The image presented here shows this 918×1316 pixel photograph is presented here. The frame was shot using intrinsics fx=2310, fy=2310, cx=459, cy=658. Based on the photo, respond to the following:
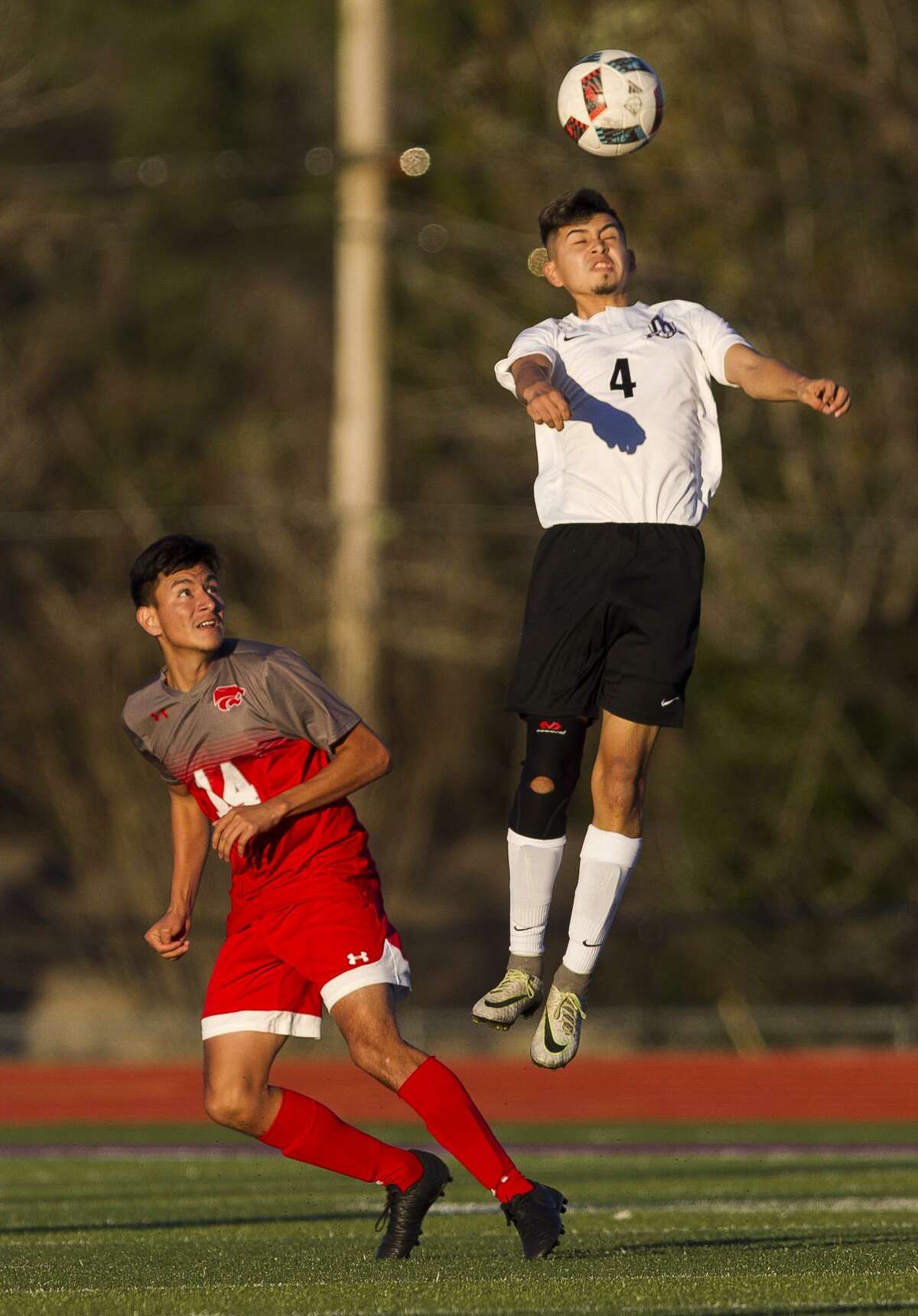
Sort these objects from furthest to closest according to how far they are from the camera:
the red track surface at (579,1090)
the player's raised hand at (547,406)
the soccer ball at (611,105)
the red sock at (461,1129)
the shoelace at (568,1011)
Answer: the red track surface at (579,1090)
the soccer ball at (611,105)
the shoelace at (568,1011)
the red sock at (461,1129)
the player's raised hand at (547,406)

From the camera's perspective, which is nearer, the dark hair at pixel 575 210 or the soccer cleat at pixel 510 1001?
the soccer cleat at pixel 510 1001

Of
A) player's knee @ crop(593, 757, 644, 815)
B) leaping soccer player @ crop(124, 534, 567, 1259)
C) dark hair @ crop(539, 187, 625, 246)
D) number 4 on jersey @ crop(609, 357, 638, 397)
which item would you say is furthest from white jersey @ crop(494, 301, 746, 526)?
leaping soccer player @ crop(124, 534, 567, 1259)

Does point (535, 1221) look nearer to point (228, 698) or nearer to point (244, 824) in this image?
point (244, 824)

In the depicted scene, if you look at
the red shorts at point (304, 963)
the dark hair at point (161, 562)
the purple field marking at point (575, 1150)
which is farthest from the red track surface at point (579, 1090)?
the dark hair at point (161, 562)

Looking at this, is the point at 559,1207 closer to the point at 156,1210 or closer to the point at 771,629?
the point at 156,1210

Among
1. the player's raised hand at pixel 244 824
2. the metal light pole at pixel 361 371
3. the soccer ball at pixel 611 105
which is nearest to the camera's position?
the player's raised hand at pixel 244 824

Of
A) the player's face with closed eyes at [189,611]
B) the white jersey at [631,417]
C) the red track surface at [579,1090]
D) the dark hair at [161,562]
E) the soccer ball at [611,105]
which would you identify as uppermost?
the soccer ball at [611,105]

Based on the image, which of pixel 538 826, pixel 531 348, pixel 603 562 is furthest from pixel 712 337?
pixel 538 826

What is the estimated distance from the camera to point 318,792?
6.95 meters

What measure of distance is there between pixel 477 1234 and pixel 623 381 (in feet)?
10.2

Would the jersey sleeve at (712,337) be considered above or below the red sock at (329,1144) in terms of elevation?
above

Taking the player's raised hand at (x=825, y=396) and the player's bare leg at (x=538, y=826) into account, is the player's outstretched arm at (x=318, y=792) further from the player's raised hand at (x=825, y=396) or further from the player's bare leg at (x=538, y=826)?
the player's raised hand at (x=825, y=396)

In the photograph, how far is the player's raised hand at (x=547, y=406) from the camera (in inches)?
251

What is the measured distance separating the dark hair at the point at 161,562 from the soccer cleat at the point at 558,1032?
1730 millimetres
